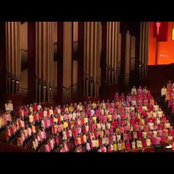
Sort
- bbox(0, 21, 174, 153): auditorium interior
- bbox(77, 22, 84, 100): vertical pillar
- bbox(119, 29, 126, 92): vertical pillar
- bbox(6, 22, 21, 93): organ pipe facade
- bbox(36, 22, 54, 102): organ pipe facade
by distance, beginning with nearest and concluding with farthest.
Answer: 1. bbox(0, 21, 174, 153): auditorium interior
2. bbox(6, 22, 21, 93): organ pipe facade
3. bbox(36, 22, 54, 102): organ pipe facade
4. bbox(77, 22, 84, 100): vertical pillar
5. bbox(119, 29, 126, 92): vertical pillar

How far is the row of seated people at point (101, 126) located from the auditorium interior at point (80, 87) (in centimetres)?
2

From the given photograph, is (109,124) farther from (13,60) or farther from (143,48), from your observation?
(143,48)

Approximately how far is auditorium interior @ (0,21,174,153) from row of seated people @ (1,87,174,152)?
2 cm

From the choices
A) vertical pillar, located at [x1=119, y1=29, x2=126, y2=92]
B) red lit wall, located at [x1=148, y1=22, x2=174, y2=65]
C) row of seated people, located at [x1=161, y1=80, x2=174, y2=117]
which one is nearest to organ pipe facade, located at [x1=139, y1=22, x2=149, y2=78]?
vertical pillar, located at [x1=119, y1=29, x2=126, y2=92]

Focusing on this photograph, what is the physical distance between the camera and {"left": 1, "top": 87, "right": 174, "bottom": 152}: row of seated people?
9547 mm

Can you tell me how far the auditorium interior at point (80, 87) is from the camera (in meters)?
9.65

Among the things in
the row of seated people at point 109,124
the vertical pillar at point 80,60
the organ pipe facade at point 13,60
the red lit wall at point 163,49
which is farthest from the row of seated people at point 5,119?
the red lit wall at point 163,49

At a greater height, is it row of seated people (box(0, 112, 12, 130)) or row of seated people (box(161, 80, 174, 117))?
row of seated people (box(161, 80, 174, 117))

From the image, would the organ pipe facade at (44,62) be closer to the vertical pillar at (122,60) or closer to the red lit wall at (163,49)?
the vertical pillar at (122,60)

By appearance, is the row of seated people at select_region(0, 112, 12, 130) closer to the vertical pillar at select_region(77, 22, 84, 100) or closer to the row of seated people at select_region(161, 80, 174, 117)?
the vertical pillar at select_region(77, 22, 84, 100)

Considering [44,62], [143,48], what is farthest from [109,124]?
[143,48]
